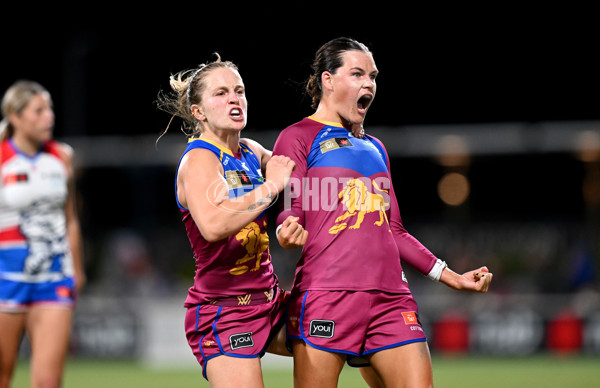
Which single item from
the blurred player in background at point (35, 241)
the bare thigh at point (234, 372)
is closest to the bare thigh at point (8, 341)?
the blurred player in background at point (35, 241)

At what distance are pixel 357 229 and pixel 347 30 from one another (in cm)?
375

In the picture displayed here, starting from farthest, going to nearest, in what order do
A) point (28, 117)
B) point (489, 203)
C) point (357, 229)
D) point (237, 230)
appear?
1. point (489, 203)
2. point (28, 117)
3. point (357, 229)
4. point (237, 230)

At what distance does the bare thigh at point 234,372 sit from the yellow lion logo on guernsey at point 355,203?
0.80 meters

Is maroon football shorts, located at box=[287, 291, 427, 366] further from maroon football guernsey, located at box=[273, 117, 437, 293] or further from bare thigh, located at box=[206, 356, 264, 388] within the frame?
bare thigh, located at box=[206, 356, 264, 388]

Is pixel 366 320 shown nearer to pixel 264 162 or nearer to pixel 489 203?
pixel 264 162

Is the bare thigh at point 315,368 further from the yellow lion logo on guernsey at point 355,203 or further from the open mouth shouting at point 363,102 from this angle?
the open mouth shouting at point 363,102

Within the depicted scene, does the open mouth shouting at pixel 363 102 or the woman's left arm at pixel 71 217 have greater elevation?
the open mouth shouting at pixel 363 102

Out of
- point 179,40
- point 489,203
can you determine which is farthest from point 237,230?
point 489,203

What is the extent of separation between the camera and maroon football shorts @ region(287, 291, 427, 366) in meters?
4.14

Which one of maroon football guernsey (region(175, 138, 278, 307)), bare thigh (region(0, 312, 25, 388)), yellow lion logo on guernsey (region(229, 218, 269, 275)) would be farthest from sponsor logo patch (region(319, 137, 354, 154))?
bare thigh (region(0, 312, 25, 388))

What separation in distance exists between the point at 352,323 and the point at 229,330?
24.7 inches

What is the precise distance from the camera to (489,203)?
1017 inches

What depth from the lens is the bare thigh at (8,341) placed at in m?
5.46

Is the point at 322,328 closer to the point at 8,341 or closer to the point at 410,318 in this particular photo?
the point at 410,318
